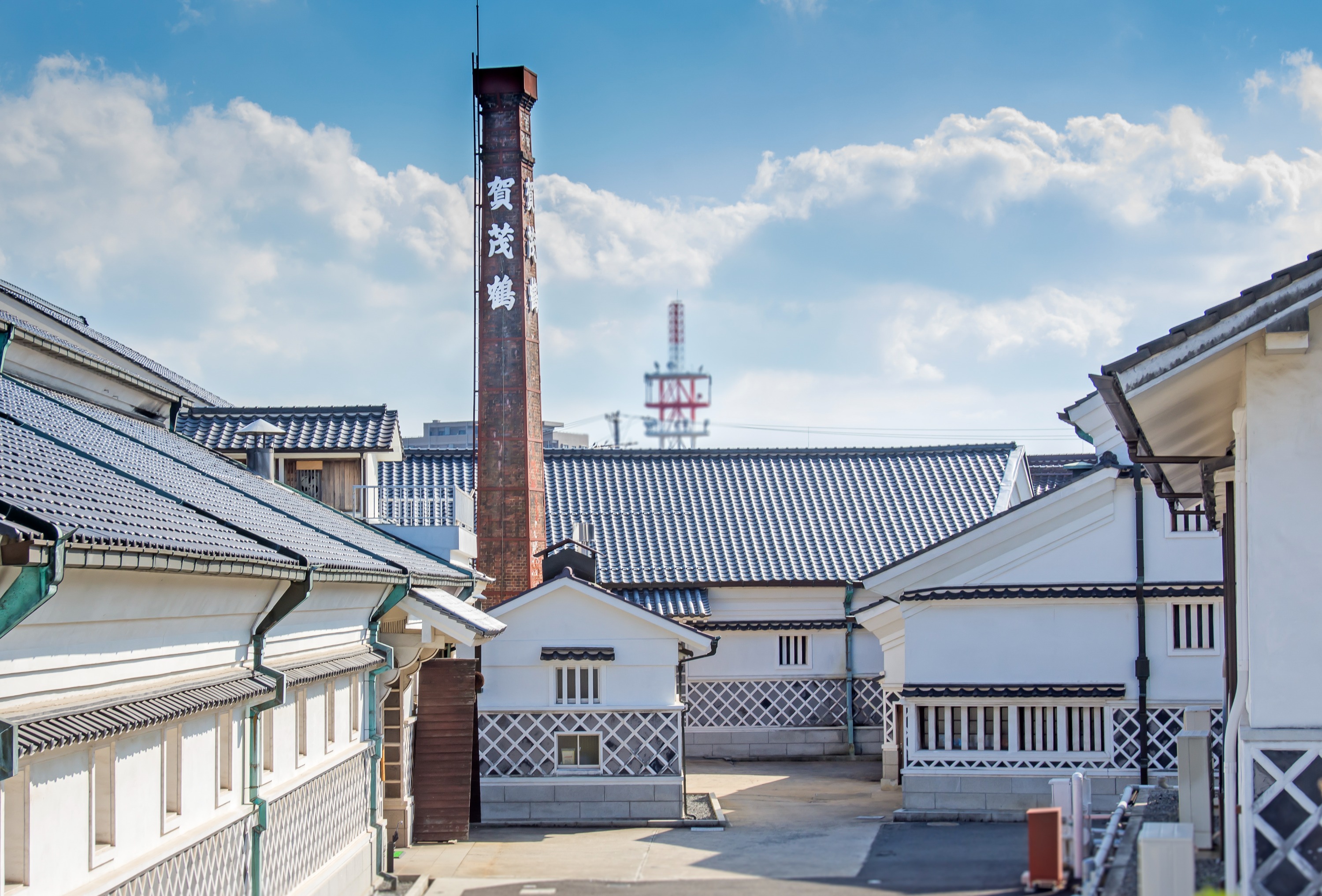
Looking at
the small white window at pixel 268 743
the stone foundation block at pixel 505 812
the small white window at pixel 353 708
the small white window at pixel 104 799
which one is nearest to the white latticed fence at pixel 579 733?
the stone foundation block at pixel 505 812

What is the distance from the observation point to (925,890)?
701 inches

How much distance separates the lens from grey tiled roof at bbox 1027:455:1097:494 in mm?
47750

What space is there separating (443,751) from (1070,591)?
11479 millimetres

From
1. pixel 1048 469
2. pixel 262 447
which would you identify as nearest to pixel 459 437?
pixel 1048 469

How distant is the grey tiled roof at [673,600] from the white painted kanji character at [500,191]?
10.4 metres

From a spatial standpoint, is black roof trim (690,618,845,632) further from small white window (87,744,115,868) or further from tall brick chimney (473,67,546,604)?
small white window (87,744,115,868)

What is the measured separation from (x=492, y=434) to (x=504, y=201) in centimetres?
577

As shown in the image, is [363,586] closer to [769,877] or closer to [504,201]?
[769,877]

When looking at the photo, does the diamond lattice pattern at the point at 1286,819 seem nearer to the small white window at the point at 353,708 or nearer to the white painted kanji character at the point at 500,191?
the small white window at the point at 353,708

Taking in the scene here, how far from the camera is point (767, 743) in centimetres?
3341

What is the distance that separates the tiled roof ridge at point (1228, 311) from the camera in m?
8.51

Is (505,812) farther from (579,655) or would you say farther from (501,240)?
(501,240)

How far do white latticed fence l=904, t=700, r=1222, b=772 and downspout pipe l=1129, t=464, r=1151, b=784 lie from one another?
84mm

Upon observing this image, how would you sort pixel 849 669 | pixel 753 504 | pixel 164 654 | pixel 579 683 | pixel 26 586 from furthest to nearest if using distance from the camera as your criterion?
pixel 753 504 → pixel 849 669 → pixel 579 683 → pixel 164 654 → pixel 26 586
